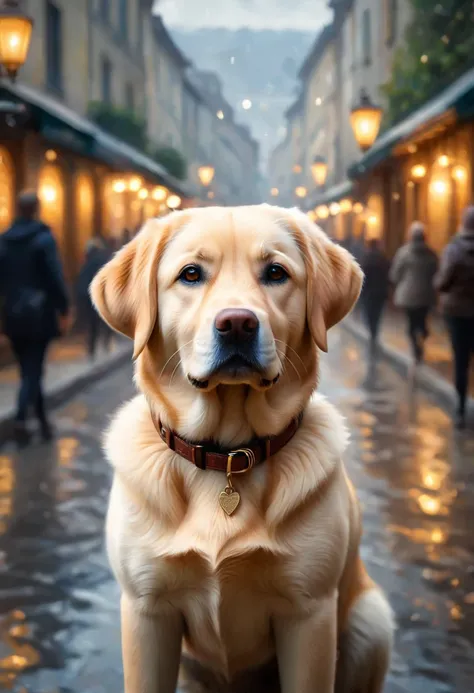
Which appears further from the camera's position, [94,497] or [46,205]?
[46,205]

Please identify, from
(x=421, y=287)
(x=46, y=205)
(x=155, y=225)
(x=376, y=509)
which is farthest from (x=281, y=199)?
(x=421, y=287)

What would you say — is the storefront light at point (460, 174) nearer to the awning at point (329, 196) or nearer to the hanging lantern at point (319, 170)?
the awning at point (329, 196)

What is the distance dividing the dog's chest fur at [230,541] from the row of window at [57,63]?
4.79 meters

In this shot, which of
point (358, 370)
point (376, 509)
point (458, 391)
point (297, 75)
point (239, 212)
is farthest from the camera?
point (358, 370)

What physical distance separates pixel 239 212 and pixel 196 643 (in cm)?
99

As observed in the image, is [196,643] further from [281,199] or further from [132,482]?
[281,199]

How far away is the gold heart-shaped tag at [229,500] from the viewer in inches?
72.1

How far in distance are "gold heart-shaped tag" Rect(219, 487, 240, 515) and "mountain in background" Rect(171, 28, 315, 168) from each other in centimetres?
269

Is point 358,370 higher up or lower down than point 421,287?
lower down

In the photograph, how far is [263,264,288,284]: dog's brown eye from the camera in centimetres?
180

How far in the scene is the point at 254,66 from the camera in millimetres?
4367

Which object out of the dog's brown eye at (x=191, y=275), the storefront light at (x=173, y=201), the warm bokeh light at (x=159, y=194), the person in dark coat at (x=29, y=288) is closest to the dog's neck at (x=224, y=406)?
the dog's brown eye at (x=191, y=275)

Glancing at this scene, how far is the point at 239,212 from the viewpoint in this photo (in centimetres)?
181

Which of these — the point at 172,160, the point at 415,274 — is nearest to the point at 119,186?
the point at 172,160
